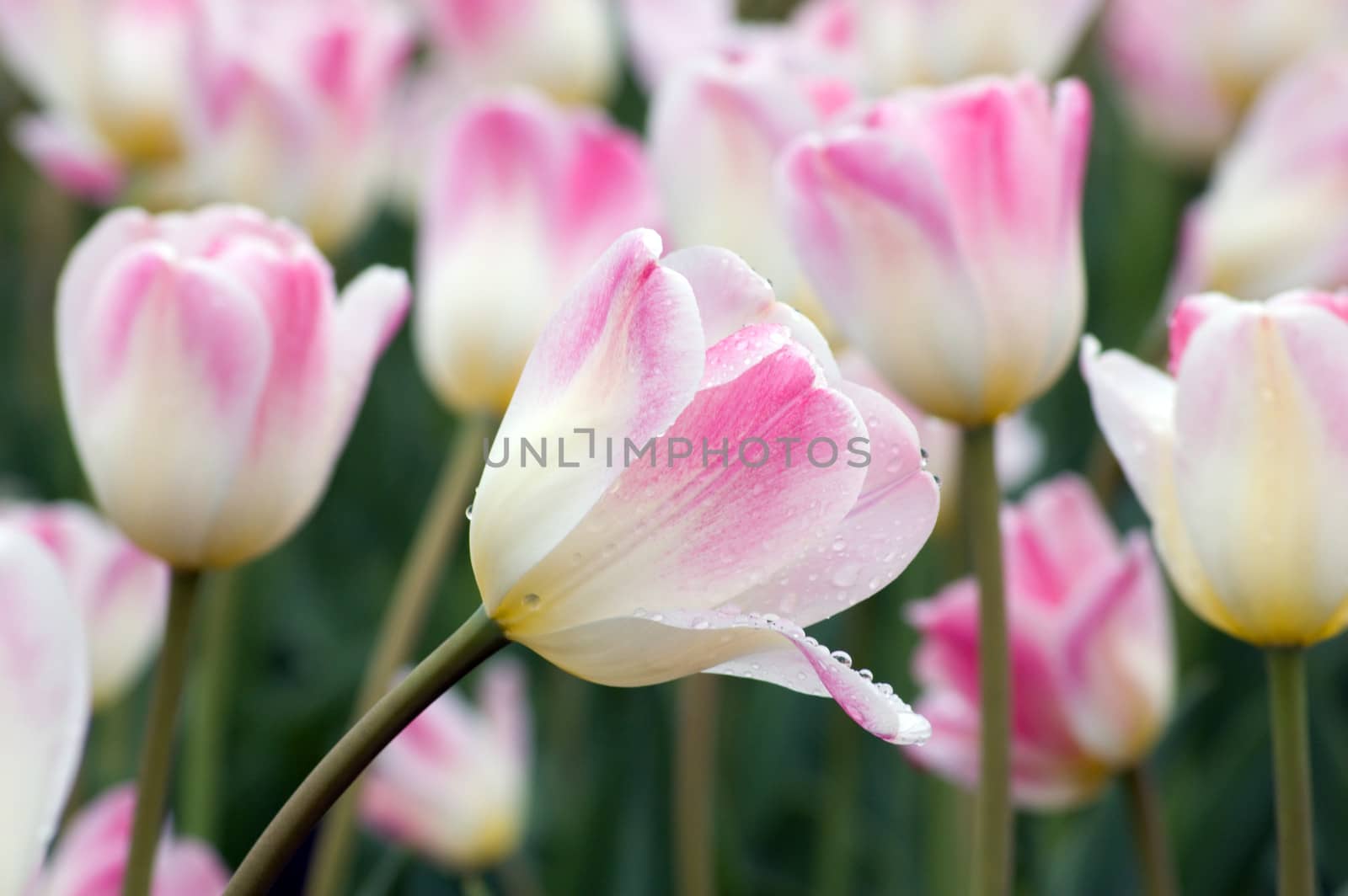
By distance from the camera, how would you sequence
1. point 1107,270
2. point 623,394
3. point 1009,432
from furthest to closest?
1. point 1107,270
2. point 1009,432
3. point 623,394

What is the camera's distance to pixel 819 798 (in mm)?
1022

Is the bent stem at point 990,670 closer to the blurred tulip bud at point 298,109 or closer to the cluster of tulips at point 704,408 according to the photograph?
the cluster of tulips at point 704,408

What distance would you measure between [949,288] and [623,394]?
204 mm

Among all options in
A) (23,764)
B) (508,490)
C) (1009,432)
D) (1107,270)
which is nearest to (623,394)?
(508,490)

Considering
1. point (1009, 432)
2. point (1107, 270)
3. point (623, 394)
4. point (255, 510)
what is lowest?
point (1107, 270)

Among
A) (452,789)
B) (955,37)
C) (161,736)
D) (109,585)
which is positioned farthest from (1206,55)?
(161,736)

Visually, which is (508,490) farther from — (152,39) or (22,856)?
(152,39)

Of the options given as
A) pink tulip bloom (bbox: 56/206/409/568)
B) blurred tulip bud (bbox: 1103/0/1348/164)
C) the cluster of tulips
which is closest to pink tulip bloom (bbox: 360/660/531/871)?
the cluster of tulips

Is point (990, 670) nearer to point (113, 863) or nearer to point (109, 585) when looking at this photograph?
point (113, 863)

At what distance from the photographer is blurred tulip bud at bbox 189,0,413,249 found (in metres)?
0.87

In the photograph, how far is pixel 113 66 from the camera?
3.35ft

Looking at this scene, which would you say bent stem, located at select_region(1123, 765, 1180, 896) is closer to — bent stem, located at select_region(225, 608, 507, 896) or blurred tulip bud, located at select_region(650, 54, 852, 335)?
blurred tulip bud, located at select_region(650, 54, 852, 335)

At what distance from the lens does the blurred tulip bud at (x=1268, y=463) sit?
0.42 m

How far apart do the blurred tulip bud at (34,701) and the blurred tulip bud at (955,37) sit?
0.64 meters
